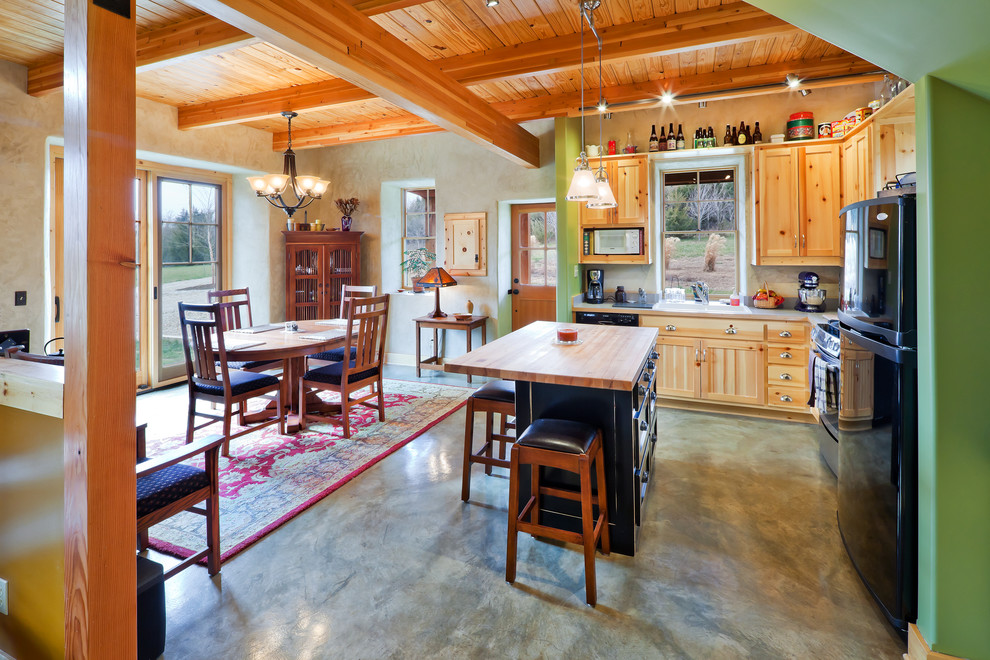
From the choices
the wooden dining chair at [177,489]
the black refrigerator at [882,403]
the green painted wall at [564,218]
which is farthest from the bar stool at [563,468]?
the green painted wall at [564,218]

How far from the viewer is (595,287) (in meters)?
5.29

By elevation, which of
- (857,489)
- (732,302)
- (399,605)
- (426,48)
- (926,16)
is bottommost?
(399,605)

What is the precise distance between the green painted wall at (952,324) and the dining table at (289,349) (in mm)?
3401

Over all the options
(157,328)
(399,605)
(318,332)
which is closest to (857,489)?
(399,605)

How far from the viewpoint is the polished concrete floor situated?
70.4 inches

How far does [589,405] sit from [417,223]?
195 inches

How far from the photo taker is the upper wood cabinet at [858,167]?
3703 mm

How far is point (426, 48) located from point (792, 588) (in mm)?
4039

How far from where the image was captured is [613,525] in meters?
2.39

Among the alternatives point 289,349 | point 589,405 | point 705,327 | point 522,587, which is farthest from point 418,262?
point 522,587

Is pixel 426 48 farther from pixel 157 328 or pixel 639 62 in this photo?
pixel 157 328

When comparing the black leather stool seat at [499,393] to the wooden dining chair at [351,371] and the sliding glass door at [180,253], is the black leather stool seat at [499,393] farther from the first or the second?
the sliding glass door at [180,253]

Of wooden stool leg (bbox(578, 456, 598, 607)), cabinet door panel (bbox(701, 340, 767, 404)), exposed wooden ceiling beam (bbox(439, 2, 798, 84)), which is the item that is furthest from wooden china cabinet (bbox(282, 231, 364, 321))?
wooden stool leg (bbox(578, 456, 598, 607))

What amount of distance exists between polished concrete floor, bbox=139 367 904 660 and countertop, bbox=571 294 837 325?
161cm
